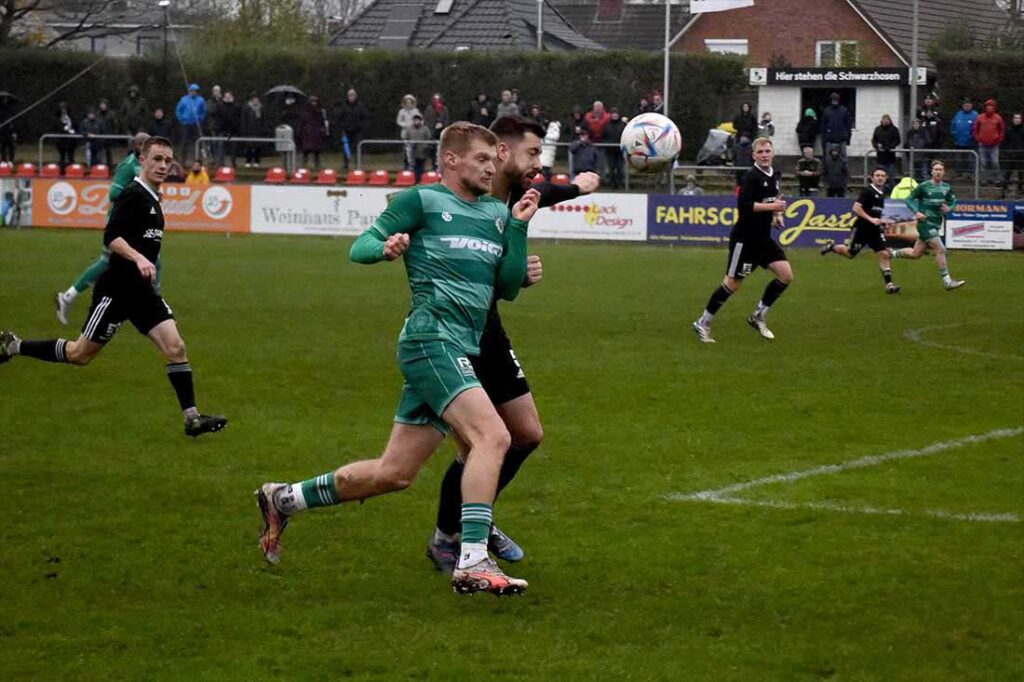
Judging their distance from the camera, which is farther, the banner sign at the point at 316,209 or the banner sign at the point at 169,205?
the banner sign at the point at 169,205

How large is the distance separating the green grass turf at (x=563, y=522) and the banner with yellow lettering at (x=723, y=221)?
47.3 feet

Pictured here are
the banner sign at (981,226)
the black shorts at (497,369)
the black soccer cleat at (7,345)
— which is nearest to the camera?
the black shorts at (497,369)

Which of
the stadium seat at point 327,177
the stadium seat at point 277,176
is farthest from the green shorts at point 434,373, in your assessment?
the stadium seat at point 277,176

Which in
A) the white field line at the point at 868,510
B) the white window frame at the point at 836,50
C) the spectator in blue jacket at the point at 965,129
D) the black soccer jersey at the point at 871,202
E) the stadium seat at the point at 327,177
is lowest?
the white field line at the point at 868,510

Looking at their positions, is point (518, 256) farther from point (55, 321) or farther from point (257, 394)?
point (55, 321)

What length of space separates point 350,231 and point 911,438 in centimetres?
2502

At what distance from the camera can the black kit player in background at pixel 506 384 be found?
23.9 feet

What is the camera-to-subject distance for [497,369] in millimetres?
7285

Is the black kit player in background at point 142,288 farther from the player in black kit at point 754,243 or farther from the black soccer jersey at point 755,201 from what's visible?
the black soccer jersey at point 755,201

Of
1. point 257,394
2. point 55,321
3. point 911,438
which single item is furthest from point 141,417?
point 55,321

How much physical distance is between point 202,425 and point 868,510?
15.5 ft

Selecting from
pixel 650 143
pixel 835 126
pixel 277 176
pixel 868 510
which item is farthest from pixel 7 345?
pixel 835 126

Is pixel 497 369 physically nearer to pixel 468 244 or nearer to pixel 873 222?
pixel 468 244

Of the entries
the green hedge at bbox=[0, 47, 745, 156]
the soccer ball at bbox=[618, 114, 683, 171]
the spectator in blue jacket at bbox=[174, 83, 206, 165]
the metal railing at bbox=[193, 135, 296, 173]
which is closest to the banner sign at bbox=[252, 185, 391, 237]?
the metal railing at bbox=[193, 135, 296, 173]
